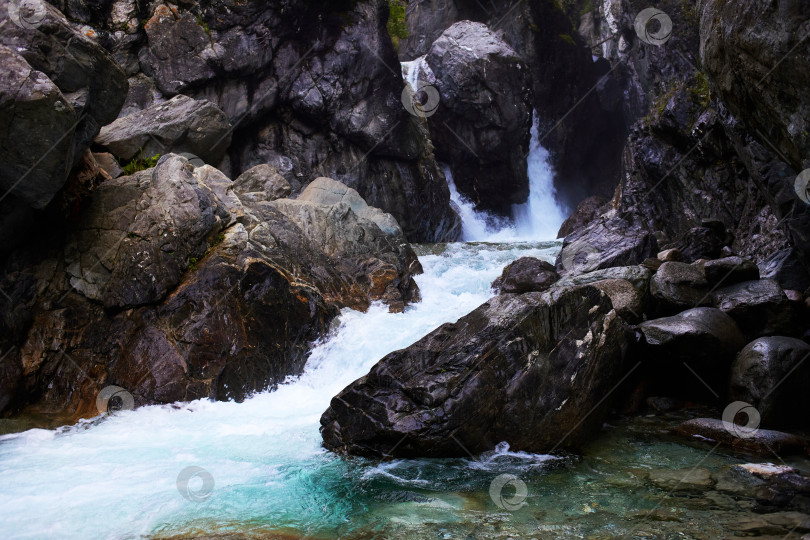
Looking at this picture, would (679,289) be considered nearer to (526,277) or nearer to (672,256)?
(672,256)

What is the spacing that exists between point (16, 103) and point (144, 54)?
540 inches

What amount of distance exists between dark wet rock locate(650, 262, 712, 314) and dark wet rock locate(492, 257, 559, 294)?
3376mm

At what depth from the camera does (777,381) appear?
6523 millimetres

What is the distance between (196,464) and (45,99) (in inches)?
184

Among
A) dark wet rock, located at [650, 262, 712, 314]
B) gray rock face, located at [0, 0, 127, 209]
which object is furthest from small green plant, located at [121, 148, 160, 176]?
dark wet rock, located at [650, 262, 712, 314]

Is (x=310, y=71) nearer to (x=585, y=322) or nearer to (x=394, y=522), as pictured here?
(x=585, y=322)

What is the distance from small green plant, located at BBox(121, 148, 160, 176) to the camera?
10.2 metres

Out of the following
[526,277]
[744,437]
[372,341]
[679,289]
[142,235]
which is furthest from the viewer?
[526,277]

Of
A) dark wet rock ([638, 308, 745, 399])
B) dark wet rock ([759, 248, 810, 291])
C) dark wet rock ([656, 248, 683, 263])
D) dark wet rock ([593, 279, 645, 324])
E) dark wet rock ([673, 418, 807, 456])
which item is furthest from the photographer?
dark wet rock ([656, 248, 683, 263])

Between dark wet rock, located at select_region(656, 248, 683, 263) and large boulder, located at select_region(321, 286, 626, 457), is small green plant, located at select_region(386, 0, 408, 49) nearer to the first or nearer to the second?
dark wet rock, located at select_region(656, 248, 683, 263)

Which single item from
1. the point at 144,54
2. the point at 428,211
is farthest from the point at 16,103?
the point at 428,211

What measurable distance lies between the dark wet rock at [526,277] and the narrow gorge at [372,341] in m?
0.06

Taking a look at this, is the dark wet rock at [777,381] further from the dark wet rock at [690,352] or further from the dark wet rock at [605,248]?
the dark wet rock at [605,248]

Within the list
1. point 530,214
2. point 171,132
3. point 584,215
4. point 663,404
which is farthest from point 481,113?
point 663,404
